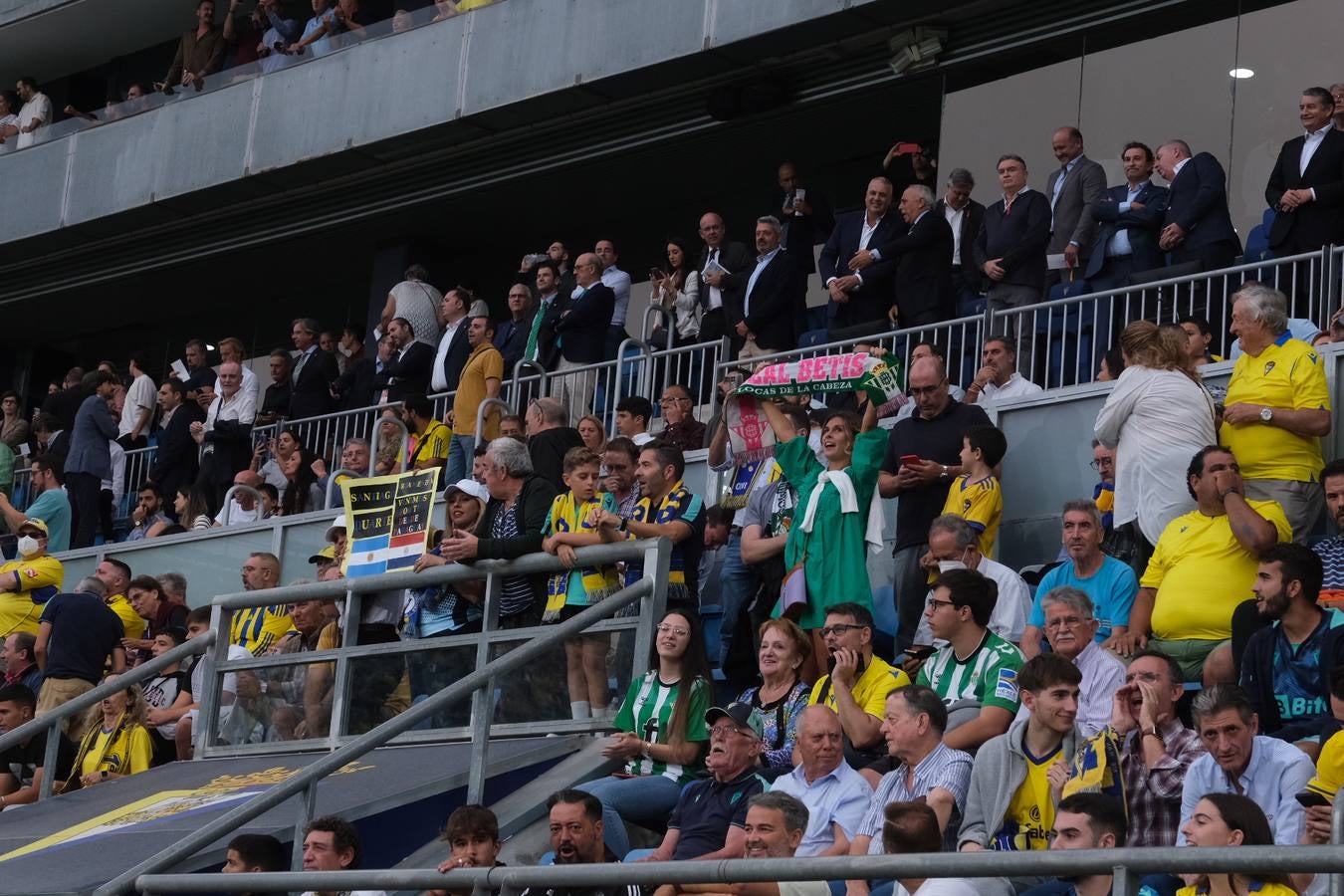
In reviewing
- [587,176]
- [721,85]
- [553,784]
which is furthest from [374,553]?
[587,176]

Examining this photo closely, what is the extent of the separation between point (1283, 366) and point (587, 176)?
11.6 meters

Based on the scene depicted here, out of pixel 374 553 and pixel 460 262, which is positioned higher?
pixel 460 262

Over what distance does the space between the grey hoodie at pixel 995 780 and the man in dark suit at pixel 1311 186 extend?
5306 mm

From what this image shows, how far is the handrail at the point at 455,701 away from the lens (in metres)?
9.16

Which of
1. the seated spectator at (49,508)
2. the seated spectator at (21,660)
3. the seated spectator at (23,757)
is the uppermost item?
the seated spectator at (49,508)

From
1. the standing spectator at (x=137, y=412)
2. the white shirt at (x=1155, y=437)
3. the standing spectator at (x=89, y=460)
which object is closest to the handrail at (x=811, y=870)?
the white shirt at (x=1155, y=437)

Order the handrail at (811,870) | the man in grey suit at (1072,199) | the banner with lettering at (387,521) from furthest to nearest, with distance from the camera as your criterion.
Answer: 1. the man in grey suit at (1072,199)
2. the banner with lettering at (387,521)
3. the handrail at (811,870)

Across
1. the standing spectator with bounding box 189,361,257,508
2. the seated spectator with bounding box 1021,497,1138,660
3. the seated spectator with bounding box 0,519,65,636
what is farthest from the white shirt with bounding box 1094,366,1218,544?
the standing spectator with bounding box 189,361,257,508

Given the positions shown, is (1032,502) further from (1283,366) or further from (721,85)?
(721,85)

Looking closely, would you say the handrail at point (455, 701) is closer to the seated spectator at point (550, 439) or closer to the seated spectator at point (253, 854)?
the seated spectator at point (253, 854)

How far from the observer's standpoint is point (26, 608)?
1573 cm

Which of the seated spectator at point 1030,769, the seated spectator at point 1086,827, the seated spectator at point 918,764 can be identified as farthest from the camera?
the seated spectator at point 918,764

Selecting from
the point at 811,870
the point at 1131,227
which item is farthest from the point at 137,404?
the point at 811,870

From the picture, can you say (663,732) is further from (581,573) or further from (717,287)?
(717,287)
